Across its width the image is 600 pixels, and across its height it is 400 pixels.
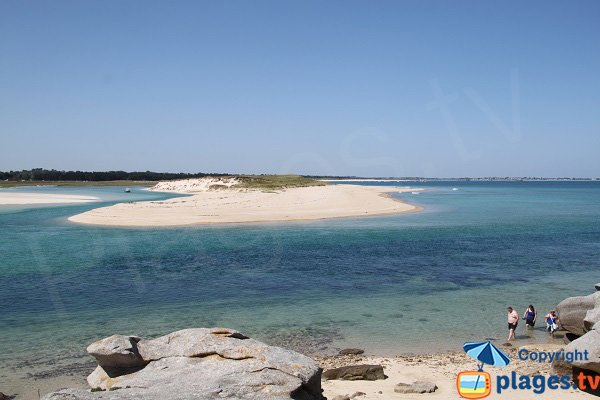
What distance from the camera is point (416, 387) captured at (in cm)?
1281

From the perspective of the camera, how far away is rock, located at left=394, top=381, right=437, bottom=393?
12.7 meters

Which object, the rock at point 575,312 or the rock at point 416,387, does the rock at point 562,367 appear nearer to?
the rock at point 416,387

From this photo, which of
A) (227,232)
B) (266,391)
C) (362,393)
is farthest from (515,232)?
(266,391)

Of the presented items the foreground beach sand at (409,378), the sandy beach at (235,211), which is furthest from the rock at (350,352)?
the sandy beach at (235,211)

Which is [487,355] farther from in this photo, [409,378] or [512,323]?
[512,323]

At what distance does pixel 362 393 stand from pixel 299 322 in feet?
25.4

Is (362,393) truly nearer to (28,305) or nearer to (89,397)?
(89,397)

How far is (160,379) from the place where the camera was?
998cm

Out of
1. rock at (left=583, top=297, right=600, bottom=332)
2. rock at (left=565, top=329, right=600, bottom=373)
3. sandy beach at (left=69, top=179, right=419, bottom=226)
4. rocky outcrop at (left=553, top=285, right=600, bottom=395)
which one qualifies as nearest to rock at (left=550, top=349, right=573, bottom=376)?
rocky outcrop at (left=553, top=285, right=600, bottom=395)

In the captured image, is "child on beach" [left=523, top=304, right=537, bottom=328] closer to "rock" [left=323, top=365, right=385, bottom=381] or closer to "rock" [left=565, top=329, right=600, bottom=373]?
"rock" [left=565, top=329, right=600, bottom=373]

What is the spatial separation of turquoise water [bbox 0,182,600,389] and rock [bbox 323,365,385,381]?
2.85m

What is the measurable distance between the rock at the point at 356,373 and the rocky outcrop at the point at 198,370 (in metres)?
3.43

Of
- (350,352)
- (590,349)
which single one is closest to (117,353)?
(350,352)

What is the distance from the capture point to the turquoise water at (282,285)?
1844 centimetres
